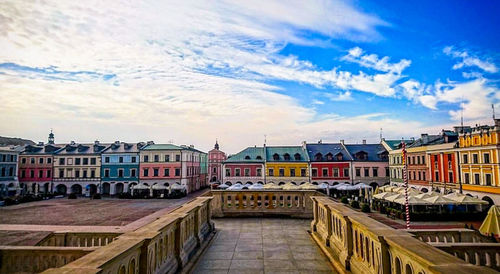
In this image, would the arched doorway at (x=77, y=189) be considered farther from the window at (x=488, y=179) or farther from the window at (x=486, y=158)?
the window at (x=486, y=158)

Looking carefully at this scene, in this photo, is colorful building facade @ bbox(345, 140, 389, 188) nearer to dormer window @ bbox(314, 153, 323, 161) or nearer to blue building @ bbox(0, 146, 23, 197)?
dormer window @ bbox(314, 153, 323, 161)

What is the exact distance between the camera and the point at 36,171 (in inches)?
1970

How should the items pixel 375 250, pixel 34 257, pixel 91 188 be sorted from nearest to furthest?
pixel 375 250, pixel 34 257, pixel 91 188

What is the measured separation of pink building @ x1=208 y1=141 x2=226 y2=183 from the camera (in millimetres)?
81150

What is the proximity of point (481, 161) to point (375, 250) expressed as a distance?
3230 centimetres

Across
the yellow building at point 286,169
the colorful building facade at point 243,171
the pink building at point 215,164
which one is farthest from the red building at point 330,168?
the pink building at point 215,164

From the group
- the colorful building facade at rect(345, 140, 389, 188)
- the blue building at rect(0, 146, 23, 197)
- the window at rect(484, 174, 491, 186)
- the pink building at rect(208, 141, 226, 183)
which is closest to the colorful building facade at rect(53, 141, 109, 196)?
the blue building at rect(0, 146, 23, 197)

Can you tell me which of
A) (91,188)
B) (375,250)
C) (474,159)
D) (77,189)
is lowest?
(77,189)

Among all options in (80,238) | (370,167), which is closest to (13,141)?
(370,167)

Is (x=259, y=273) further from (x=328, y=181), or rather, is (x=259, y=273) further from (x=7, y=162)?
(x=7, y=162)

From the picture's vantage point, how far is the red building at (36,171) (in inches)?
1959

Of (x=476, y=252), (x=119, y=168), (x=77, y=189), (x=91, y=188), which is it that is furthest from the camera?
(x=77, y=189)

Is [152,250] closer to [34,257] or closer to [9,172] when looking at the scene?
[34,257]

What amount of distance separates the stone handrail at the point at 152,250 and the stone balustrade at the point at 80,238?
135 centimetres
